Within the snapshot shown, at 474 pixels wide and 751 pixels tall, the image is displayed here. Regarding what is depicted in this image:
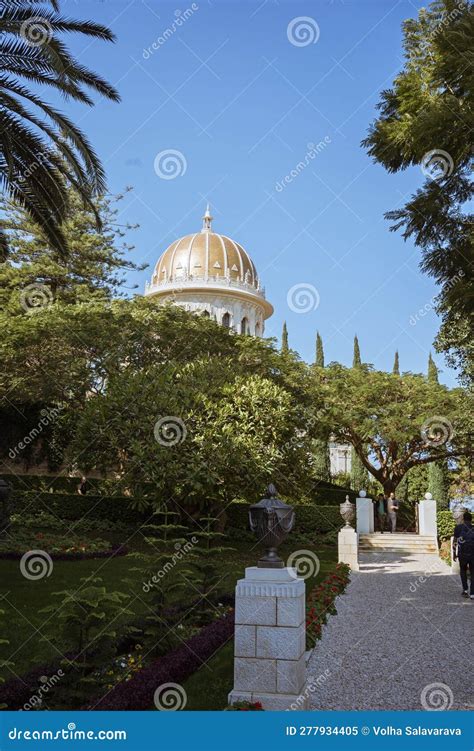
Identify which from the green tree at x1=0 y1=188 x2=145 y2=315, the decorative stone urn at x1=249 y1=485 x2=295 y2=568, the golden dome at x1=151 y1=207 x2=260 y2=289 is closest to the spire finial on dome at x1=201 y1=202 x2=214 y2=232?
the golden dome at x1=151 y1=207 x2=260 y2=289

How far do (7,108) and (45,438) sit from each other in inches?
833

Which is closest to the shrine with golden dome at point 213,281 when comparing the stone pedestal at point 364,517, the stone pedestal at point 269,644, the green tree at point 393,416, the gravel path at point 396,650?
the green tree at point 393,416

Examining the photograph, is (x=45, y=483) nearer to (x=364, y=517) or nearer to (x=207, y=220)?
(x=364, y=517)

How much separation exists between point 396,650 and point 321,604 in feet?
8.18

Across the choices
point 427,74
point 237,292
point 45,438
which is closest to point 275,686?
point 427,74

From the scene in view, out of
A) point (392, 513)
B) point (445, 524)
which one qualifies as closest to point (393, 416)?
point (392, 513)

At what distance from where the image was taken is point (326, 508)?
27.5 metres

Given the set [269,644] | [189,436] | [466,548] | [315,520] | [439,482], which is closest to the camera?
[269,644]

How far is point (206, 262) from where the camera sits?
5234cm

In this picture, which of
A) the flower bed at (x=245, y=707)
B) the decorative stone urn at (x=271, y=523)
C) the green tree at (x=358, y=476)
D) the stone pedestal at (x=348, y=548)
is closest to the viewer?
the flower bed at (x=245, y=707)

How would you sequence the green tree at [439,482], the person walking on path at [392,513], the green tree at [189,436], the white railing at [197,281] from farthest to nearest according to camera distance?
1. the white railing at [197,281]
2. the green tree at [439,482]
3. the person walking on path at [392,513]
4. the green tree at [189,436]

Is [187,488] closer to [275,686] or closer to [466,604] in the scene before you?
[466,604]

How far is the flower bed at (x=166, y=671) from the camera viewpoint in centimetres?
590

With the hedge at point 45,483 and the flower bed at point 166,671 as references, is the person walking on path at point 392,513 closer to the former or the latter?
the hedge at point 45,483
